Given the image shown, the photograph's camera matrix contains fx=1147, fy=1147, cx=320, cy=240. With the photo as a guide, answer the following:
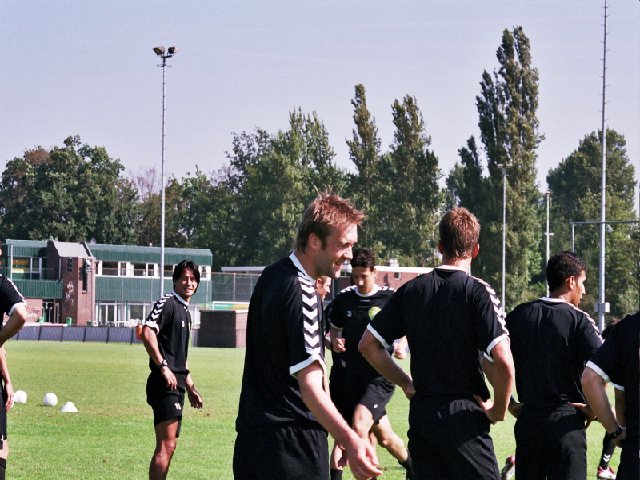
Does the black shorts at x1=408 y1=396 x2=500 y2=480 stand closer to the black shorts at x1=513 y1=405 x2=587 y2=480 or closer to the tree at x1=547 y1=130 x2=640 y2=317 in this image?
the black shorts at x1=513 y1=405 x2=587 y2=480

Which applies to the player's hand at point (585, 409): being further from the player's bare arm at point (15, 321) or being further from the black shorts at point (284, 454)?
the player's bare arm at point (15, 321)

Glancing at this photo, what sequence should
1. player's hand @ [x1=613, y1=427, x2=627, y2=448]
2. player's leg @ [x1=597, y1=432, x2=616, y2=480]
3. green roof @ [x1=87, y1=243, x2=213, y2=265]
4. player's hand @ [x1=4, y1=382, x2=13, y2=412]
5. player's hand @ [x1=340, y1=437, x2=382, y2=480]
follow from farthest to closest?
green roof @ [x1=87, y1=243, x2=213, y2=265]
player's leg @ [x1=597, y1=432, x2=616, y2=480]
player's hand @ [x1=4, y1=382, x2=13, y2=412]
player's hand @ [x1=613, y1=427, x2=627, y2=448]
player's hand @ [x1=340, y1=437, x2=382, y2=480]

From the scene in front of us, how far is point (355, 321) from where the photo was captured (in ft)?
37.9

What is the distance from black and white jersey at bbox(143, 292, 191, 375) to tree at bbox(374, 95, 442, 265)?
80096 mm

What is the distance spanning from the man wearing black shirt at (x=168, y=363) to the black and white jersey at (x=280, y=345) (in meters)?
4.74

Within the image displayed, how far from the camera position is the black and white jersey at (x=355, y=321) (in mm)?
11438

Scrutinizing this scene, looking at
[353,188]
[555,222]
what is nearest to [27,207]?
[353,188]

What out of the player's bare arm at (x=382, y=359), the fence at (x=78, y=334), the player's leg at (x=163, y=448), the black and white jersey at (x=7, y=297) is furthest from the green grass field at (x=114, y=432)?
the fence at (x=78, y=334)

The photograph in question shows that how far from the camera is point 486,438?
22.1 feet

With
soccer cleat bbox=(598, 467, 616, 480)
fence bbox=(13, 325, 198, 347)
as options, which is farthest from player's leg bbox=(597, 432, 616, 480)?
fence bbox=(13, 325, 198, 347)

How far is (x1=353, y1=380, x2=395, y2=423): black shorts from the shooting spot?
11281mm

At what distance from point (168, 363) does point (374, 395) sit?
2.09 metres

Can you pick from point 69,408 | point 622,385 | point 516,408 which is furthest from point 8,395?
point 69,408

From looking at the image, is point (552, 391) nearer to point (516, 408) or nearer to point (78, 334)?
point (516, 408)
